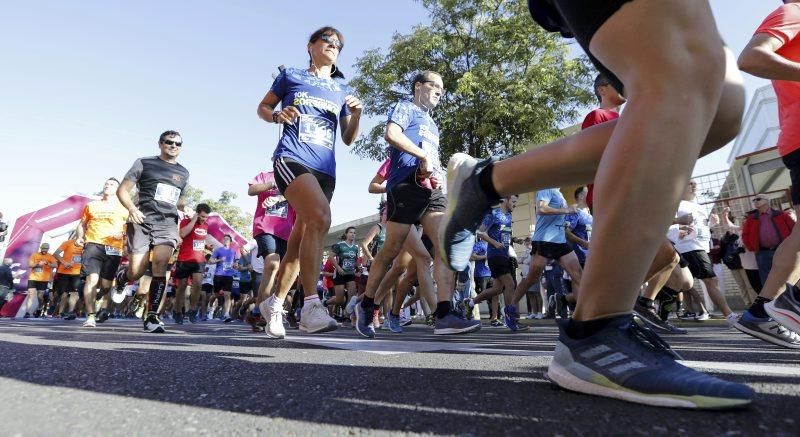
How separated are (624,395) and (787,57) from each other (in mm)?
2485

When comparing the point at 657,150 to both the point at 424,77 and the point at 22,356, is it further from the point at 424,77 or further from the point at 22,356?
the point at 424,77

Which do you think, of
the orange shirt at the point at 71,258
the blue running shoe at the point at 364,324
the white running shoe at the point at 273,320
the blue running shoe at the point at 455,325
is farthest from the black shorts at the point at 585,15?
the orange shirt at the point at 71,258

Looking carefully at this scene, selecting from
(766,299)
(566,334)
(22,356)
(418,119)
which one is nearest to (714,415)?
(566,334)

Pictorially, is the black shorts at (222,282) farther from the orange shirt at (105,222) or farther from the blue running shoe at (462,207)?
the blue running shoe at (462,207)

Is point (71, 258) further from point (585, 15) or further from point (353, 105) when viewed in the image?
point (585, 15)

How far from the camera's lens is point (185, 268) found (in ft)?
26.5

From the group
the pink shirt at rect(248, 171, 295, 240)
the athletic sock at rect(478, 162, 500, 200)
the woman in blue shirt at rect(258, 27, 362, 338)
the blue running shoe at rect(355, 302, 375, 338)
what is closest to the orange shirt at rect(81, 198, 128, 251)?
the pink shirt at rect(248, 171, 295, 240)

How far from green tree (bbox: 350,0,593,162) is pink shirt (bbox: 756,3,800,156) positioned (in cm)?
1235

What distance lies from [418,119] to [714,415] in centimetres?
378

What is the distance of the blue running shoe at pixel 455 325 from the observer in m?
3.91

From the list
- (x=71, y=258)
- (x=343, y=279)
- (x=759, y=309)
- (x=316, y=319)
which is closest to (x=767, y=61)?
(x=759, y=309)

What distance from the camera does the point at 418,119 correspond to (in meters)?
4.47

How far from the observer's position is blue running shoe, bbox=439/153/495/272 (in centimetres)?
159

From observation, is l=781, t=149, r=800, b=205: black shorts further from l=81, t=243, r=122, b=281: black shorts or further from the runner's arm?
l=81, t=243, r=122, b=281: black shorts
